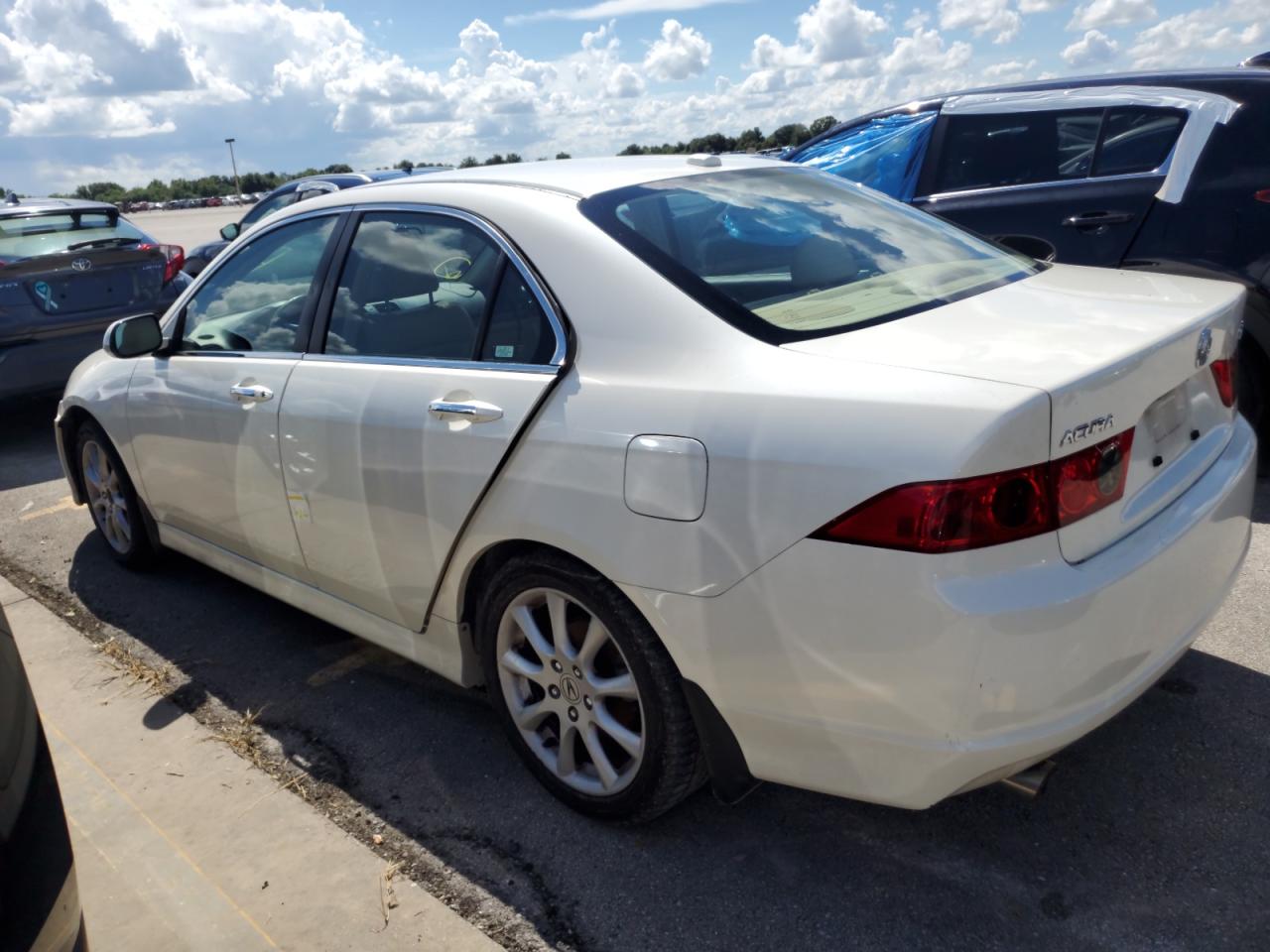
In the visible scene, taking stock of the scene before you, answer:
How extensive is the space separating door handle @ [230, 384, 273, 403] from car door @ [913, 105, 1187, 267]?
3.33 meters

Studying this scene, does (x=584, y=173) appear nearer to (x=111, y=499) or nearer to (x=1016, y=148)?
(x=111, y=499)

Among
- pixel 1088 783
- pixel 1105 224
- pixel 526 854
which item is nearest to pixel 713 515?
pixel 526 854

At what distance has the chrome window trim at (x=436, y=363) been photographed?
2.62m

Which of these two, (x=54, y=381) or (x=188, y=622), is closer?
(x=188, y=622)

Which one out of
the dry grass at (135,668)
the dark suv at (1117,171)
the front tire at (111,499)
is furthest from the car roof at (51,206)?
the dark suv at (1117,171)

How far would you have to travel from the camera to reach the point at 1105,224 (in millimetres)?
4812

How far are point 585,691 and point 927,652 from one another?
0.97m

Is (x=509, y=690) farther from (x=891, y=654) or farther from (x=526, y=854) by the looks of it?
(x=891, y=654)

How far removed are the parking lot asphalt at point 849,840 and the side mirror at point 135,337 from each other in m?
1.30

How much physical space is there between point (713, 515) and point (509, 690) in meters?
0.99

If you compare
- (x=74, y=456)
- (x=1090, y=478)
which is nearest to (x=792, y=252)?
(x=1090, y=478)

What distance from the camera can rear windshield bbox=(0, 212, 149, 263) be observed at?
7141mm

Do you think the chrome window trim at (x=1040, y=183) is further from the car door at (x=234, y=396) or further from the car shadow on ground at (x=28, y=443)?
the car shadow on ground at (x=28, y=443)

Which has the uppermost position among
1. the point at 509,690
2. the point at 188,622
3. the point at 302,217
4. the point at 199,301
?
the point at 302,217
